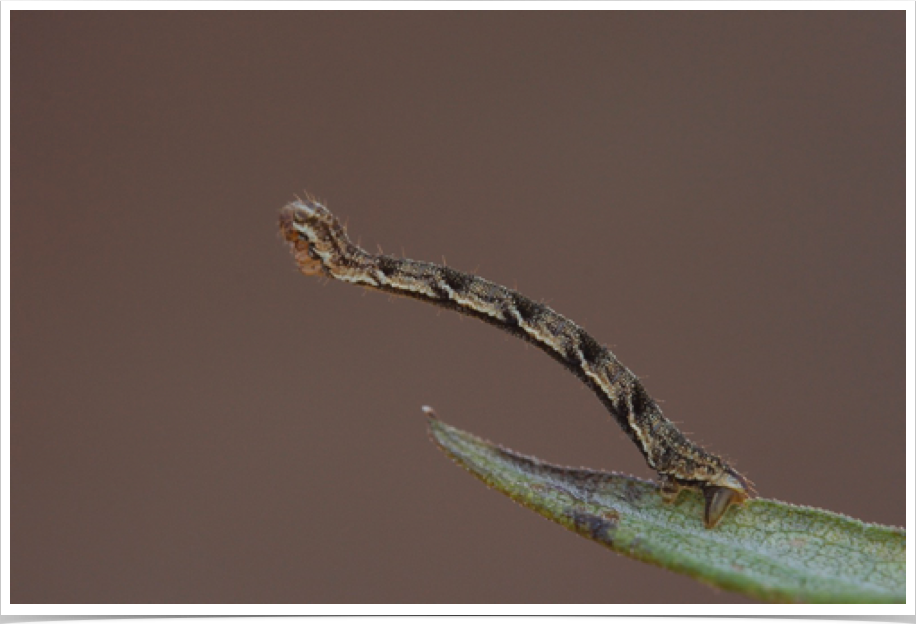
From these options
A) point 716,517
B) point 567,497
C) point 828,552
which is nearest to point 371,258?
point 567,497

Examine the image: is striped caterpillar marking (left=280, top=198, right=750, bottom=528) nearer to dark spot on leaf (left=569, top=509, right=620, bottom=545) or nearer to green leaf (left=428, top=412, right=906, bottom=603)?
green leaf (left=428, top=412, right=906, bottom=603)

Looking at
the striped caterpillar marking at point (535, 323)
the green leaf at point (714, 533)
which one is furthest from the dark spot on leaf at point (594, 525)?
the striped caterpillar marking at point (535, 323)

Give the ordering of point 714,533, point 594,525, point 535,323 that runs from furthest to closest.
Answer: point 535,323
point 714,533
point 594,525

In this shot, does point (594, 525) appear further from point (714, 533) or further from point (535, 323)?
point (535, 323)

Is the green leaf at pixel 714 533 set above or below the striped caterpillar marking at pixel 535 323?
below

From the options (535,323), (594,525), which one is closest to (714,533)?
(594,525)

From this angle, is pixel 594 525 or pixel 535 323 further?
pixel 535 323

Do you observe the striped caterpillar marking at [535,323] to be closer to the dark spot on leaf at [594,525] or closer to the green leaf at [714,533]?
the green leaf at [714,533]
